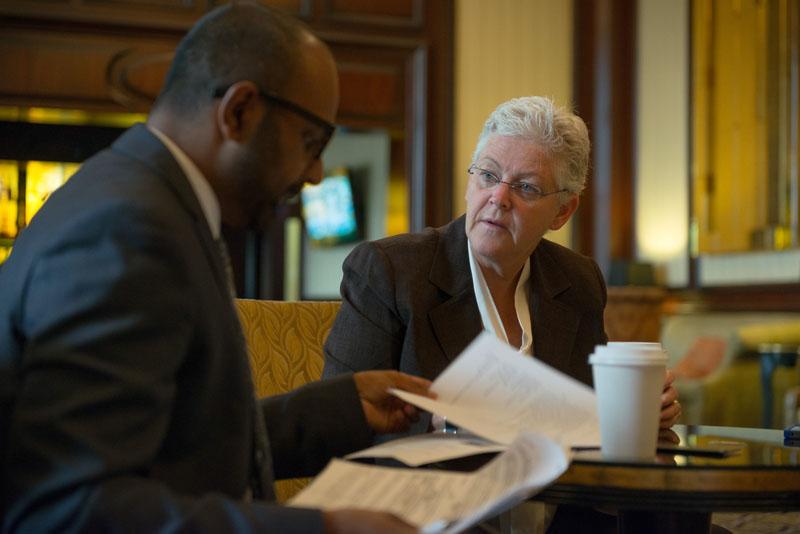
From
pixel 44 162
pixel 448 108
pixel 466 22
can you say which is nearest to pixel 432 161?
pixel 448 108

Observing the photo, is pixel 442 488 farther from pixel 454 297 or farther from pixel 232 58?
pixel 454 297

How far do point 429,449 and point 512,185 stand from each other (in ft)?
3.40

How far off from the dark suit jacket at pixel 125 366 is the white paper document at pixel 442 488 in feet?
0.32

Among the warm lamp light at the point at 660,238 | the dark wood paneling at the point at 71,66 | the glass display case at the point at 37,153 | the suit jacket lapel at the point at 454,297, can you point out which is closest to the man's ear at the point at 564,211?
the suit jacket lapel at the point at 454,297

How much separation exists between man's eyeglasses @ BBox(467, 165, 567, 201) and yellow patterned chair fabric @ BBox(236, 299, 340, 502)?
557 mm

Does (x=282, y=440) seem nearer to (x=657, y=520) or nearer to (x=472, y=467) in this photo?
(x=472, y=467)

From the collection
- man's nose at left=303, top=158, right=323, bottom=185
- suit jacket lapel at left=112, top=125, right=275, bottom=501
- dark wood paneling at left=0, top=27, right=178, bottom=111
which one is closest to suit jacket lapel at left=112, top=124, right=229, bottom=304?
suit jacket lapel at left=112, top=125, right=275, bottom=501

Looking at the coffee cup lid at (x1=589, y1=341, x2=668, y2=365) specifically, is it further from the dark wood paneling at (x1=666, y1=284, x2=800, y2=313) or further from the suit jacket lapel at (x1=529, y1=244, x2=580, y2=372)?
the dark wood paneling at (x1=666, y1=284, x2=800, y2=313)

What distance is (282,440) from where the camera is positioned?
5.02 feet

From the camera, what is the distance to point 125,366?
1019 millimetres

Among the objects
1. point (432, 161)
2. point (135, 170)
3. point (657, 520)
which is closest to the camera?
point (135, 170)

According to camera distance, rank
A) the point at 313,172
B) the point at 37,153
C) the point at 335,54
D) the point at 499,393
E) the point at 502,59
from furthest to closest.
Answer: the point at 502,59 → the point at 37,153 → the point at 335,54 → the point at 499,393 → the point at 313,172

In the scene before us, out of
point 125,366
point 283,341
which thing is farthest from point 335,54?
point 125,366

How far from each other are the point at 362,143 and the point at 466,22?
217 cm
